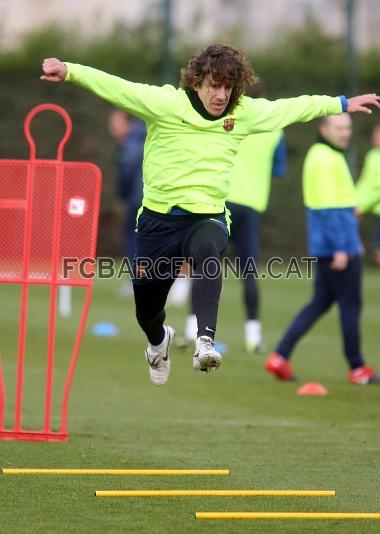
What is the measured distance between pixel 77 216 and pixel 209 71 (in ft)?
3.99

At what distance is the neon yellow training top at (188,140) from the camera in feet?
22.1

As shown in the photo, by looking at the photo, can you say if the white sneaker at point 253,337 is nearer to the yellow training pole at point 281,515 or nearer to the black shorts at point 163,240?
the black shorts at point 163,240

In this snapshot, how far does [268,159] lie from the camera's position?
11109mm

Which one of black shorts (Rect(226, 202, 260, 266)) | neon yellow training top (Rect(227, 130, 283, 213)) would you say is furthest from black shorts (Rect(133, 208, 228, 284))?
black shorts (Rect(226, 202, 260, 266))

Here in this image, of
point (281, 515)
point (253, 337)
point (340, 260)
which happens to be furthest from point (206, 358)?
point (253, 337)

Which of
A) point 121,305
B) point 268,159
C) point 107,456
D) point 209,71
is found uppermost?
point 209,71

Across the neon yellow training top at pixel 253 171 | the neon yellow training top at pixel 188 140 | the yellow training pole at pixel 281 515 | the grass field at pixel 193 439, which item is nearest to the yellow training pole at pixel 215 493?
the grass field at pixel 193 439

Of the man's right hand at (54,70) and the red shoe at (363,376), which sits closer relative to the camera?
the man's right hand at (54,70)

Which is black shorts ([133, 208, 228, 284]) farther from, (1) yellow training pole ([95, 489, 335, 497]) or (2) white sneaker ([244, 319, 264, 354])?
(2) white sneaker ([244, 319, 264, 354])

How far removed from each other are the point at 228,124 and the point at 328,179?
9.78 feet

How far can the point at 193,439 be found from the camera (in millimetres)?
7562

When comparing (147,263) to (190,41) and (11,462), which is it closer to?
(11,462)

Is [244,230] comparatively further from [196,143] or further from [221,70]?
[221,70]

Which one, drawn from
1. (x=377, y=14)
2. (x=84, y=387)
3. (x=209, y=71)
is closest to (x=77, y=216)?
(x=209, y=71)
